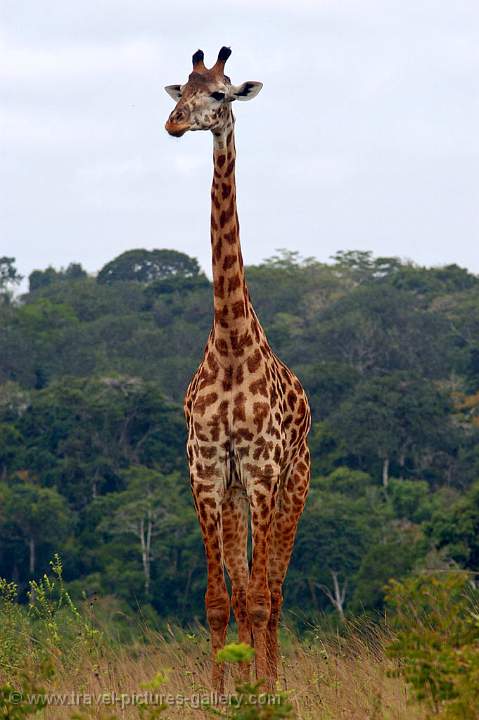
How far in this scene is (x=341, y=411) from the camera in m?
77.0

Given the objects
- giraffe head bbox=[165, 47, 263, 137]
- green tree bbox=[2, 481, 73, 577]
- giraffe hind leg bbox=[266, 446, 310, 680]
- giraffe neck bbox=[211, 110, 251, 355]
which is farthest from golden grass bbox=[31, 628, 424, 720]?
green tree bbox=[2, 481, 73, 577]

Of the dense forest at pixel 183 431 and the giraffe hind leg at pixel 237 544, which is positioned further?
the dense forest at pixel 183 431

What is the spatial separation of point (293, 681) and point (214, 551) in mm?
1020

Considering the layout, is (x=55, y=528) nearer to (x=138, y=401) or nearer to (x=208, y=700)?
(x=138, y=401)

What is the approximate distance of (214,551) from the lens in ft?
32.6

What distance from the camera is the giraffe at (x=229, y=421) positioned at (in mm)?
9938

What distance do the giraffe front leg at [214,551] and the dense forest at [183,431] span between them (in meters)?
35.4

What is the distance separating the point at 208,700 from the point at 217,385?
2116 millimetres

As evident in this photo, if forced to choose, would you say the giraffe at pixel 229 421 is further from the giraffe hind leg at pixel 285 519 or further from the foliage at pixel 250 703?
the foliage at pixel 250 703

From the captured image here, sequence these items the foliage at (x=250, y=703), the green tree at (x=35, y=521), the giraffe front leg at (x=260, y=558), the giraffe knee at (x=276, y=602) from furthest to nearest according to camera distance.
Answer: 1. the green tree at (x=35, y=521)
2. the giraffe knee at (x=276, y=602)
3. the giraffe front leg at (x=260, y=558)
4. the foliage at (x=250, y=703)

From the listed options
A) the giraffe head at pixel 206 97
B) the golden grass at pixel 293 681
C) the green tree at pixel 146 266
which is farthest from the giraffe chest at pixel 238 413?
the green tree at pixel 146 266

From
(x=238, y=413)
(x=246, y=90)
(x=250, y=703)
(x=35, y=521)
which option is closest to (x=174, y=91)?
(x=246, y=90)

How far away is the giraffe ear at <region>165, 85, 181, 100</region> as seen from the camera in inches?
→ 406

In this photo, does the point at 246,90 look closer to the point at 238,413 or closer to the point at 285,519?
the point at 238,413
